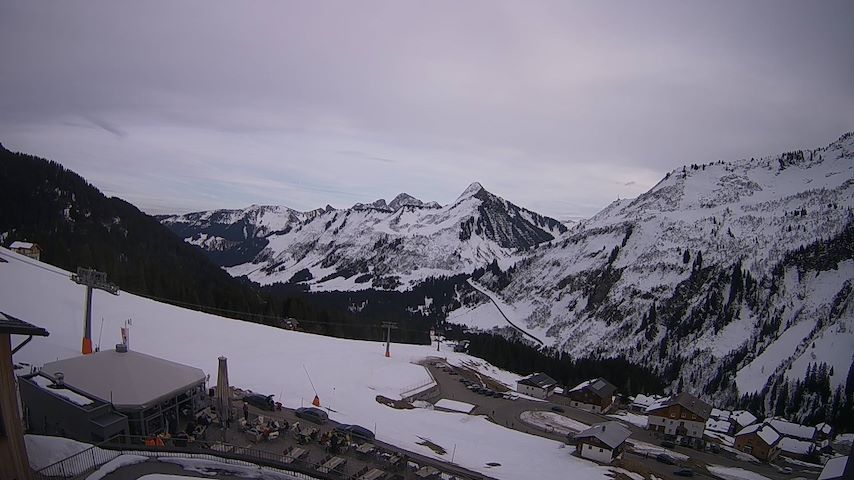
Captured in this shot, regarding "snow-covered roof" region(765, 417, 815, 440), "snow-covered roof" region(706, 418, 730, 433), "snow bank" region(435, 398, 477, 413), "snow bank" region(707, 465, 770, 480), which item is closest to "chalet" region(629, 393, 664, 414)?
"snow-covered roof" region(706, 418, 730, 433)

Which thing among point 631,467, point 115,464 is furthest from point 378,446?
point 631,467

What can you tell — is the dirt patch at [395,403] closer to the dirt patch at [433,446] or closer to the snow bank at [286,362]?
the snow bank at [286,362]

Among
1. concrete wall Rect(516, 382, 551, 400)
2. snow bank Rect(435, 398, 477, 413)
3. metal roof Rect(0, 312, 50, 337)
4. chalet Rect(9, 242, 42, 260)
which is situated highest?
metal roof Rect(0, 312, 50, 337)

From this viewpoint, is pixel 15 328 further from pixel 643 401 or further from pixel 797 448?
pixel 643 401

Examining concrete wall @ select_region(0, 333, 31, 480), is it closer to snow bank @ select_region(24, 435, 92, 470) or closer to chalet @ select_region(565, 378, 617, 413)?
snow bank @ select_region(24, 435, 92, 470)

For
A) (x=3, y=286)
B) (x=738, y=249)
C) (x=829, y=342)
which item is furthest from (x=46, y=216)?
(x=738, y=249)

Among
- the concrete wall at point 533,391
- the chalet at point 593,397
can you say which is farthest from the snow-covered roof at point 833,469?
the concrete wall at point 533,391
